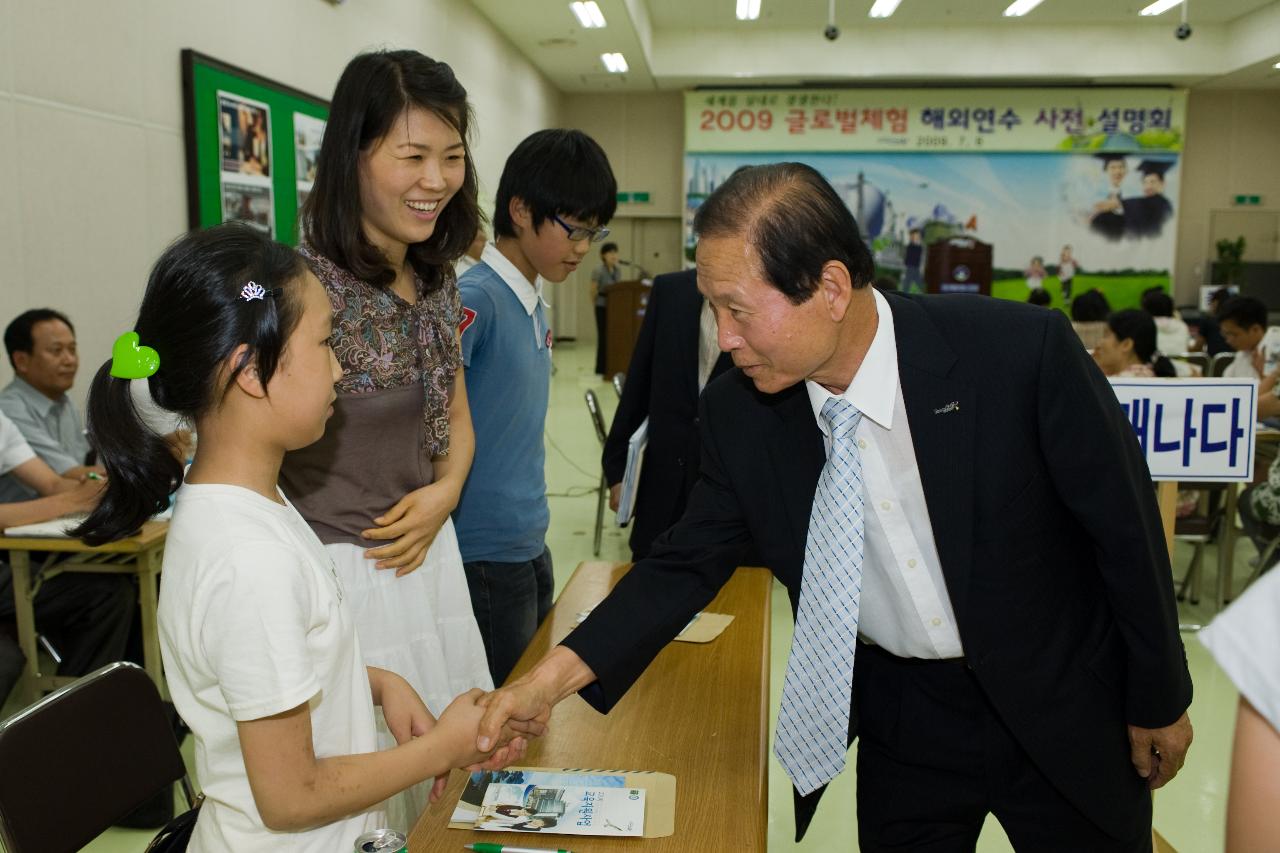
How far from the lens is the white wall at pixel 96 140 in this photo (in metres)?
3.68

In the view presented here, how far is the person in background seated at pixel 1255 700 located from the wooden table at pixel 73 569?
2.93 metres

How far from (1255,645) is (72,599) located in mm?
3466

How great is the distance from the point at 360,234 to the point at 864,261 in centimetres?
79

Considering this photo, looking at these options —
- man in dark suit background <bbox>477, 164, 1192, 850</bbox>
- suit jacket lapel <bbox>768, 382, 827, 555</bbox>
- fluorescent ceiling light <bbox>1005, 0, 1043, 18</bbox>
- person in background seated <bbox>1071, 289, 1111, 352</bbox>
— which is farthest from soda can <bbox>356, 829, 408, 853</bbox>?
fluorescent ceiling light <bbox>1005, 0, 1043, 18</bbox>

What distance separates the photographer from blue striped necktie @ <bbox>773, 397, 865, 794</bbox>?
144cm

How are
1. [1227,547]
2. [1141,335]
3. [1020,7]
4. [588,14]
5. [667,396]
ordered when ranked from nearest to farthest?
[667,396] < [1227,547] < [1141,335] < [588,14] < [1020,7]

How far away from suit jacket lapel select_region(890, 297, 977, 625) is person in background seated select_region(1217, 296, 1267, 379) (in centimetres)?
540

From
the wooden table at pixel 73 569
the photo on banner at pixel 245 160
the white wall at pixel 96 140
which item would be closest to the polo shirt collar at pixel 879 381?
the wooden table at pixel 73 569

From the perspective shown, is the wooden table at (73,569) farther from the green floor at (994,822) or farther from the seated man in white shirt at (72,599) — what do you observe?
the green floor at (994,822)

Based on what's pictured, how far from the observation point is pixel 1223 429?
9.98 feet

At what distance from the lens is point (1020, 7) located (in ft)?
40.3

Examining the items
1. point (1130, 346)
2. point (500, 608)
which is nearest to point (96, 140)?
point (500, 608)

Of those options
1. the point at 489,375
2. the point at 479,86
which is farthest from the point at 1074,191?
the point at 489,375

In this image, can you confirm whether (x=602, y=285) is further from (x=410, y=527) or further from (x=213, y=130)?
(x=410, y=527)
